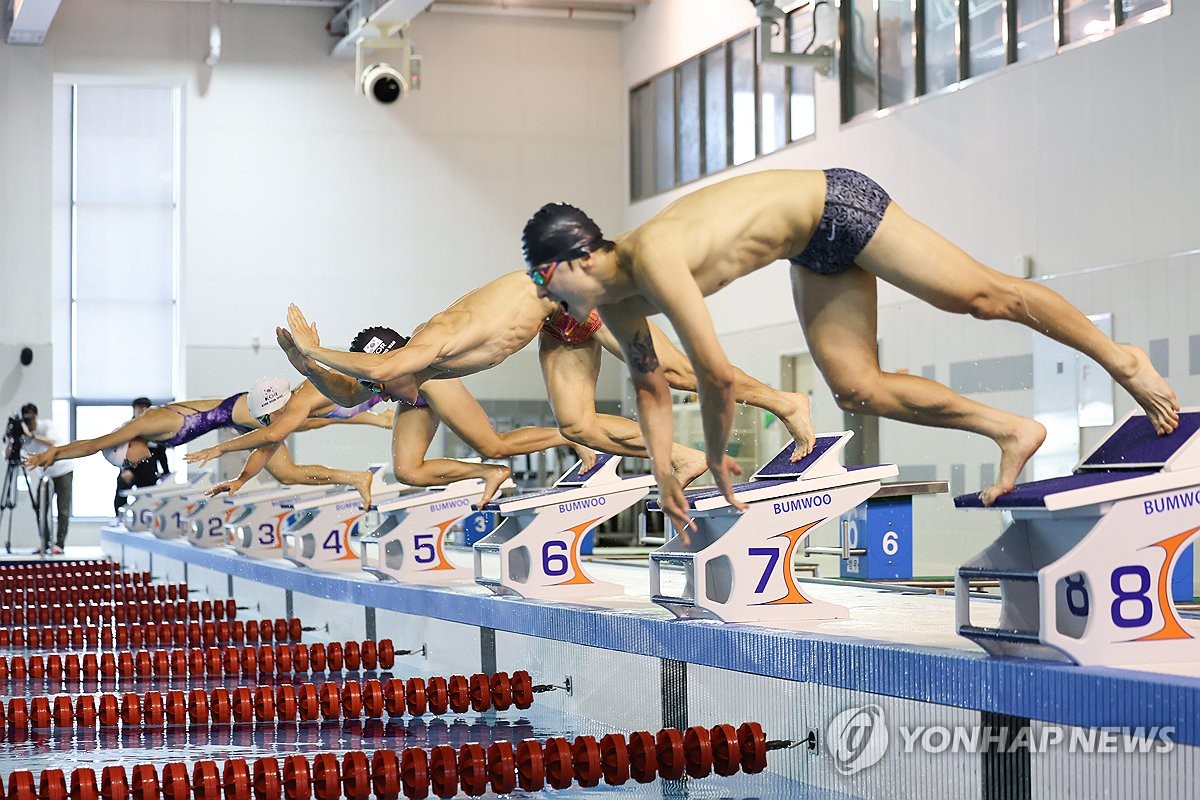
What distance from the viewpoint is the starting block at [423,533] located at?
26.5 feet

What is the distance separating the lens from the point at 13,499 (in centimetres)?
1814

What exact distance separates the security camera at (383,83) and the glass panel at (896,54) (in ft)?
19.7

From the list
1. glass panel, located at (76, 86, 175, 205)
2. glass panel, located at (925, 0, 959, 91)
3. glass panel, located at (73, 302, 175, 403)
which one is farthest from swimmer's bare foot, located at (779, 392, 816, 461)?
glass panel, located at (76, 86, 175, 205)

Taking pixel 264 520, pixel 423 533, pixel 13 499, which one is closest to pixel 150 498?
pixel 13 499

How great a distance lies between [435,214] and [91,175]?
15.2 feet

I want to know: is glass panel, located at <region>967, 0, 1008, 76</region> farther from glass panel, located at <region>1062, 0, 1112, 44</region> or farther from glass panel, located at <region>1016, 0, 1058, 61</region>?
glass panel, located at <region>1062, 0, 1112, 44</region>

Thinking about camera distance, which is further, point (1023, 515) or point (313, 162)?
point (313, 162)

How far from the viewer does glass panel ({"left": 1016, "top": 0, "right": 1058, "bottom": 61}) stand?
38.2 ft

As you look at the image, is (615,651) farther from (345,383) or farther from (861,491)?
(345,383)

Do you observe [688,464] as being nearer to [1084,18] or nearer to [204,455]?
[204,455]

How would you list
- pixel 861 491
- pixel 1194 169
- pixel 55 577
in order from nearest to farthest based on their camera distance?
1. pixel 861 491
2. pixel 1194 169
3. pixel 55 577

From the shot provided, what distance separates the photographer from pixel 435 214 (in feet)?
64.0

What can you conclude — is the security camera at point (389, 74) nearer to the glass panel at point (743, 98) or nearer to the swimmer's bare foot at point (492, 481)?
the glass panel at point (743, 98)

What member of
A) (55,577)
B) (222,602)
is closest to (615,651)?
(222,602)
